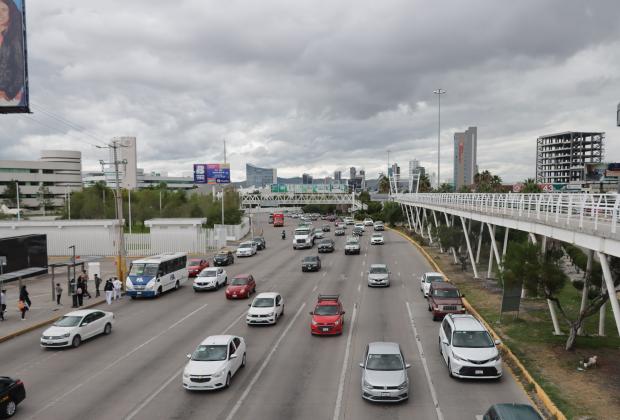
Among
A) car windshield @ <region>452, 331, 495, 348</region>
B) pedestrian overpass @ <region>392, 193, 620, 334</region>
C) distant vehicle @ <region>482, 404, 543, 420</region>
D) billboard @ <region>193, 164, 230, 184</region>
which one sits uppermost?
billboard @ <region>193, 164, 230, 184</region>

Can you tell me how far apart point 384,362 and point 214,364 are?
5.26m

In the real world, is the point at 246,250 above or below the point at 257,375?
below

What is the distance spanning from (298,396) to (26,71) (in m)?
25.5

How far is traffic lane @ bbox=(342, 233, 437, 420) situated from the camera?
13.4 metres

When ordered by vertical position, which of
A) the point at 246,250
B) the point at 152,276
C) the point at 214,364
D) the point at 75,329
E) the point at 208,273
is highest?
the point at 214,364

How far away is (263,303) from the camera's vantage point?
23.7 meters

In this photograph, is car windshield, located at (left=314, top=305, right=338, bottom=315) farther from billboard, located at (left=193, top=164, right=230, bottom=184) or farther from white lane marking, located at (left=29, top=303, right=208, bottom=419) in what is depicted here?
billboard, located at (left=193, top=164, right=230, bottom=184)

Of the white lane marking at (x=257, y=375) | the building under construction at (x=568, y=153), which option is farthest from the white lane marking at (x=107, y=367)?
the building under construction at (x=568, y=153)

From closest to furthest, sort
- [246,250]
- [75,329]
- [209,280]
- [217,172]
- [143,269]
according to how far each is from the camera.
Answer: [75,329] < [143,269] < [209,280] < [246,250] < [217,172]

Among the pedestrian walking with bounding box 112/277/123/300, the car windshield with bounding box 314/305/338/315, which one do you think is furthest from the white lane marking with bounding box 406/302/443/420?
the pedestrian walking with bounding box 112/277/123/300

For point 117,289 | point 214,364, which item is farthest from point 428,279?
point 117,289

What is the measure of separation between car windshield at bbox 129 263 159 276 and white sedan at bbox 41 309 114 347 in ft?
30.2

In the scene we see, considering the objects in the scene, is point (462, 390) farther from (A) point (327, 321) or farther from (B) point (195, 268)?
(B) point (195, 268)

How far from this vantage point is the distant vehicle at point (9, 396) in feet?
42.9
